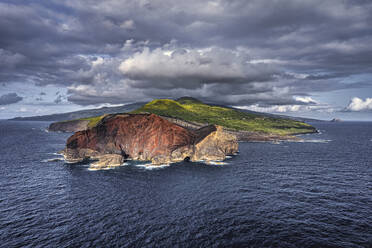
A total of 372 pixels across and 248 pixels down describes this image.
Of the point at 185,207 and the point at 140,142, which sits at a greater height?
the point at 140,142

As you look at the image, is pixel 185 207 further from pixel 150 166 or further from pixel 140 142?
pixel 140 142

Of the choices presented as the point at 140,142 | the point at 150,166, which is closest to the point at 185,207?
the point at 150,166

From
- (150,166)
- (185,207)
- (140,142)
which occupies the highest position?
(140,142)

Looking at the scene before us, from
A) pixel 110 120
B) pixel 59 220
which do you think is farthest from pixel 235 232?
pixel 110 120

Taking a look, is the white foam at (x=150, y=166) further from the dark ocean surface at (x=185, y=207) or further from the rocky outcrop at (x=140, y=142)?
the rocky outcrop at (x=140, y=142)

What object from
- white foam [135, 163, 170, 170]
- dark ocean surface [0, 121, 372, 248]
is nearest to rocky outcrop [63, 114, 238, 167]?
white foam [135, 163, 170, 170]

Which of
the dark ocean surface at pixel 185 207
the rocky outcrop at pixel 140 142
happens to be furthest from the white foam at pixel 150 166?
the rocky outcrop at pixel 140 142
